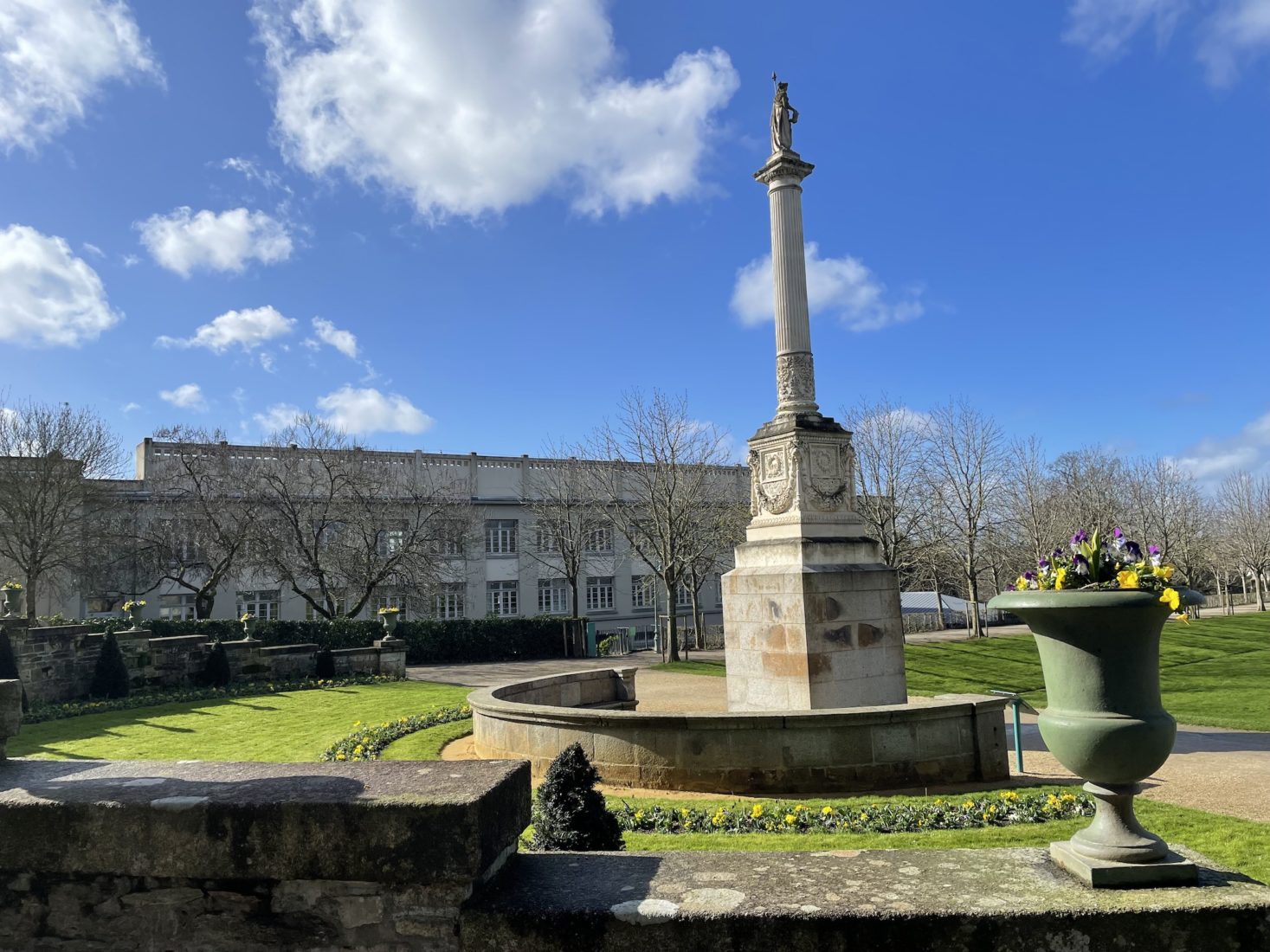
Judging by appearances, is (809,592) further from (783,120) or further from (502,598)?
(502,598)

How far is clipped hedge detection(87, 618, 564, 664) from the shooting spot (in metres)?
27.9

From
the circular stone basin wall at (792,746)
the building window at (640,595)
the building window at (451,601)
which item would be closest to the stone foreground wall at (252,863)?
the circular stone basin wall at (792,746)

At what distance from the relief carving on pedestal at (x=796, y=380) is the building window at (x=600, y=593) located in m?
33.1

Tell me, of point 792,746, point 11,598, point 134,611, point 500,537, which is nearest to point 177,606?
point 500,537

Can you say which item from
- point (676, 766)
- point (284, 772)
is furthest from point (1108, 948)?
point (676, 766)

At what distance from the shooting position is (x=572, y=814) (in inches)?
210

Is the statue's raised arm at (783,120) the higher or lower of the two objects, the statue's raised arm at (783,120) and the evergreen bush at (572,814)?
the higher

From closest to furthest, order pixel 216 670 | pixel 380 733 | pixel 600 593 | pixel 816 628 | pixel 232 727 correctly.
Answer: pixel 816 628, pixel 380 733, pixel 232 727, pixel 216 670, pixel 600 593

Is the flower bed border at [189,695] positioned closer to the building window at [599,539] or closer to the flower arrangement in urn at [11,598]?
the flower arrangement in urn at [11,598]

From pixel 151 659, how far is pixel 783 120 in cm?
2055

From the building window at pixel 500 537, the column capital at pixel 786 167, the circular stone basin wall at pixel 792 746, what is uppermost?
the column capital at pixel 786 167

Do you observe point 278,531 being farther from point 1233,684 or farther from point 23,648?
point 1233,684

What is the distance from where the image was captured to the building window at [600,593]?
144 ft

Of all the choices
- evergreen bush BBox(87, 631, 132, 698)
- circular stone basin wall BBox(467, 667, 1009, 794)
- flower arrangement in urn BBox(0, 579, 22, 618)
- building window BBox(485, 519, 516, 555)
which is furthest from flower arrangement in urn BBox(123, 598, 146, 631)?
building window BBox(485, 519, 516, 555)
